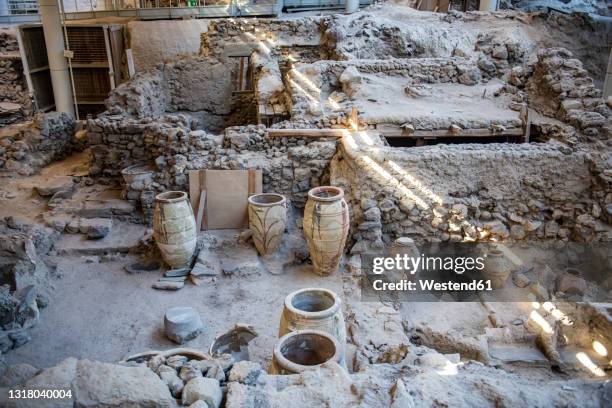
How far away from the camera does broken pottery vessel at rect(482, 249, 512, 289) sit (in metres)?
5.48

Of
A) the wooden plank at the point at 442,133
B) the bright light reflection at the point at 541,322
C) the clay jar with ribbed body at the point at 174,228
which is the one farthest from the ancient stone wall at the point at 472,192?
the clay jar with ribbed body at the point at 174,228

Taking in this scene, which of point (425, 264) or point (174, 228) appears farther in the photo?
point (425, 264)

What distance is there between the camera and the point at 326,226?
4.89m

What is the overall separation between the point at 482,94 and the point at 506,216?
3072mm

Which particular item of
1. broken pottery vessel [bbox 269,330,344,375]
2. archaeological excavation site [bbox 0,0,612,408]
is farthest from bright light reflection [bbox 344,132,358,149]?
broken pottery vessel [bbox 269,330,344,375]

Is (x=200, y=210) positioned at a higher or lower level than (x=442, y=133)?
lower

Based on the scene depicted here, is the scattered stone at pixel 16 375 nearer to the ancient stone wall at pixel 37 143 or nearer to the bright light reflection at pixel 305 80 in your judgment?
the ancient stone wall at pixel 37 143

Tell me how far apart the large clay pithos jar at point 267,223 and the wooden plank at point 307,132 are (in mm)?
1419

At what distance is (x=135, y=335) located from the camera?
4.29 m

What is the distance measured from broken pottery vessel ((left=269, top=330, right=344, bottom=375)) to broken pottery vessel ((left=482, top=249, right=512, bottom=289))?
3180mm

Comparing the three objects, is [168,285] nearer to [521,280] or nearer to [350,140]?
[350,140]

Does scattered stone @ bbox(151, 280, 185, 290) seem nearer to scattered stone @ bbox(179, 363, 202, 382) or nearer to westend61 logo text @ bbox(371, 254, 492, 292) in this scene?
westend61 logo text @ bbox(371, 254, 492, 292)

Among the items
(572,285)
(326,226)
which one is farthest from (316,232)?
(572,285)

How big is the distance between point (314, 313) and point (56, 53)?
9181 millimetres
